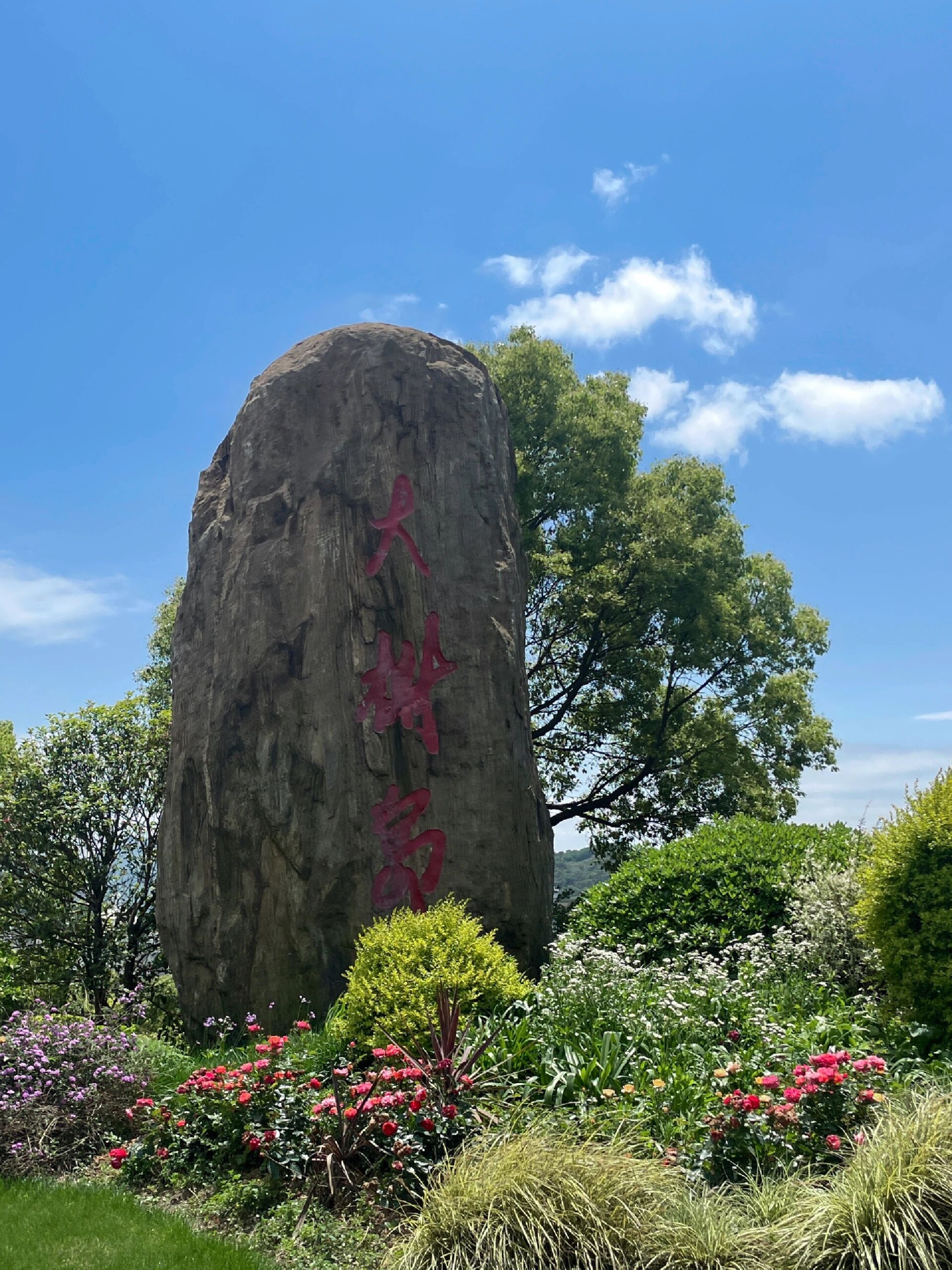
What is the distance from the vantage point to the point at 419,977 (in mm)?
6332

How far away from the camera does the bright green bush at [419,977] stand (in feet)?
20.0

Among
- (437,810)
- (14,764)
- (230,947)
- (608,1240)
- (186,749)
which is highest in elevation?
(14,764)

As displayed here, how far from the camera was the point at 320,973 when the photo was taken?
27.4ft

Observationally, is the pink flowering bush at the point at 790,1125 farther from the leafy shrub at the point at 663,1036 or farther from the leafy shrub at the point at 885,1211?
the leafy shrub at the point at 885,1211

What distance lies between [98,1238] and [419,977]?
2.30 metres

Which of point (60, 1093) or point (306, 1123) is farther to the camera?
point (60, 1093)

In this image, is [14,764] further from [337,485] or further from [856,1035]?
[856,1035]

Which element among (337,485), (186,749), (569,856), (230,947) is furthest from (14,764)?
(569,856)

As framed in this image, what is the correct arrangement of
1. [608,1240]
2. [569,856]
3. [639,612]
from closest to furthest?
[608,1240] < [639,612] < [569,856]

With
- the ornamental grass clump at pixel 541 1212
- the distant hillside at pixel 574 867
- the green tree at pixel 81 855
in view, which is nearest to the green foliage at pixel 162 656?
the green tree at pixel 81 855

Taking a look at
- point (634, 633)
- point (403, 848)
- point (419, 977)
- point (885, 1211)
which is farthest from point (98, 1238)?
point (634, 633)

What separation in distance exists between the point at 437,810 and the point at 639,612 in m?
8.85

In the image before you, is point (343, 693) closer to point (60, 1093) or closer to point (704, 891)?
point (704, 891)

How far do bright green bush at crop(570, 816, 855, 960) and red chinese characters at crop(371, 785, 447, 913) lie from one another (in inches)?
62.0
